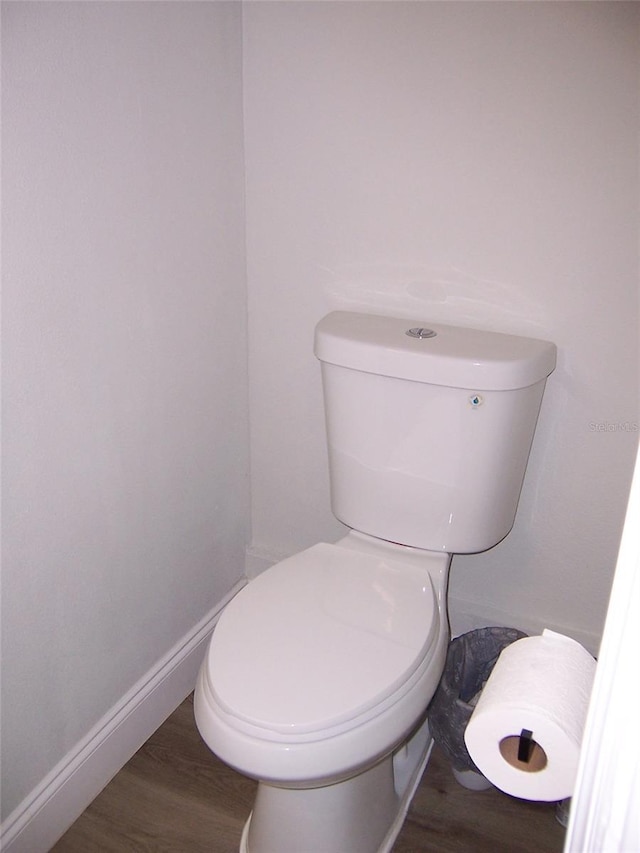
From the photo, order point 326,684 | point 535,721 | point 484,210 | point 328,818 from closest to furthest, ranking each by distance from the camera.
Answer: point 535,721, point 326,684, point 328,818, point 484,210

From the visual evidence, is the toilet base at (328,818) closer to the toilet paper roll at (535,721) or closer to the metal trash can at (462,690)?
the metal trash can at (462,690)

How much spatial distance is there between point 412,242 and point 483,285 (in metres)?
0.16

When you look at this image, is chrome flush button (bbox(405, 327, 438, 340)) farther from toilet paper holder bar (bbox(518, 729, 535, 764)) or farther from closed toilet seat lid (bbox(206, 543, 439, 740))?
toilet paper holder bar (bbox(518, 729, 535, 764))

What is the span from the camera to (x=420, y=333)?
1.47m

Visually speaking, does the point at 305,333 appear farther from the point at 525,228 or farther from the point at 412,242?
the point at 525,228

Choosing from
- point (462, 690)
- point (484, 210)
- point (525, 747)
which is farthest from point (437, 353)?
point (525, 747)

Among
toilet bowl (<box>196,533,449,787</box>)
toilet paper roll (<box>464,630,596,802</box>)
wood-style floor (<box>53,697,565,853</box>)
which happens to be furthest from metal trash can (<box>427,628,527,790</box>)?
toilet paper roll (<box>464,630,596,802</box>)

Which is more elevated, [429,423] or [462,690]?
[429,423]

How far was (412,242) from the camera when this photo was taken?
154 cm

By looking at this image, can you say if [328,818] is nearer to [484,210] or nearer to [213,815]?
[213,815]

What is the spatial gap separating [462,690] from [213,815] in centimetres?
54

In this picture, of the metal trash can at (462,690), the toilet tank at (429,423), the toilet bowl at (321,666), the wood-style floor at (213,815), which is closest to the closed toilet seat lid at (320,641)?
the toilet bowl at (321,666)

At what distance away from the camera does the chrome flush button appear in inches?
57.2

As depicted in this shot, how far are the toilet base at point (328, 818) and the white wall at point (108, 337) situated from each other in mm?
383
